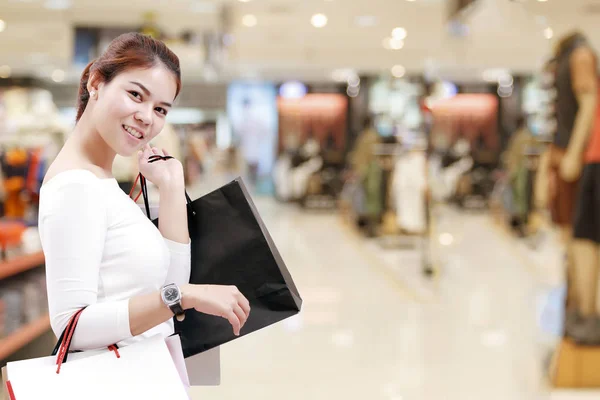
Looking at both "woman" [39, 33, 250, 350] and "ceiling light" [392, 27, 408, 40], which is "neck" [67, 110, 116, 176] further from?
"ceiling light" [392, 27, 408, 40]

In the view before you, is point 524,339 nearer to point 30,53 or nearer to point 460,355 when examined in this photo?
point 460,355

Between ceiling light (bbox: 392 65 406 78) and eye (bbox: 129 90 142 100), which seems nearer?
eye (bbox: 129 90 142 100)

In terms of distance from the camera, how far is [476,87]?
16.6 m

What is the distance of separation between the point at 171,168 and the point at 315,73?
13889 mm

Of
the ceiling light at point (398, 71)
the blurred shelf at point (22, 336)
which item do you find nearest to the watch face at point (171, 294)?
the blurred shelf at point (22, 336)

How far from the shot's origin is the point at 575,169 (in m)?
3.40

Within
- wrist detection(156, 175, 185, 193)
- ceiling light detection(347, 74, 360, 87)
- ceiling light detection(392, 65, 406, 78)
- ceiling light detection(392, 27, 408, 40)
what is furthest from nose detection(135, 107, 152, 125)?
ceiling light detection(347, 74, 360, 87)

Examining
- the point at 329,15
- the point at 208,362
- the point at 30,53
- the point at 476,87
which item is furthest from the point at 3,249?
the point at 476,87

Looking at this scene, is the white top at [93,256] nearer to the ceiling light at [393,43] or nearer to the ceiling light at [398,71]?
the ceiling light at [393,43]

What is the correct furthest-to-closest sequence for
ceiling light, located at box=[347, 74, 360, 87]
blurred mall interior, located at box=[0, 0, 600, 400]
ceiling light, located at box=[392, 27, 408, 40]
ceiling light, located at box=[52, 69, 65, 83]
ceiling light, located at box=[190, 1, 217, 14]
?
ceiling light, located at box=[347, 74, 360, 87], ceiling light, located at box=[392, 27, 408, 40], ceiling light, located at box=[52, 69, 65, 83], ceiling light, located at box=[190, 1, 217, 14], blurred mall interior, located at box=[0, 0, 600, 400]

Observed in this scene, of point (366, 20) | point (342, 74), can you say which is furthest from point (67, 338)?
point (342, 74)

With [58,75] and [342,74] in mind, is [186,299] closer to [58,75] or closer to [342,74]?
[58,75]

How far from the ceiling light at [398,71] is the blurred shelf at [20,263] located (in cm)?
945

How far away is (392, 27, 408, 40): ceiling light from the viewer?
9.14 meters
